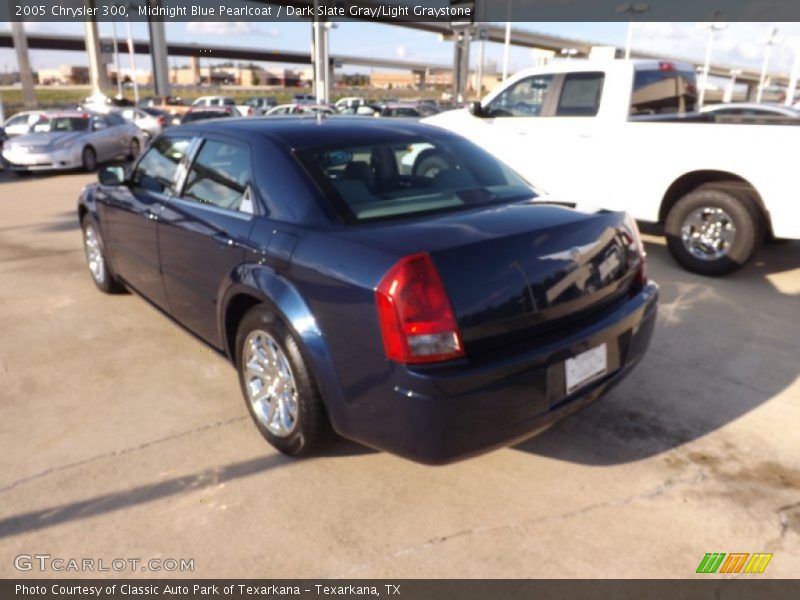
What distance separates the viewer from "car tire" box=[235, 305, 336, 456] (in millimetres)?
2797

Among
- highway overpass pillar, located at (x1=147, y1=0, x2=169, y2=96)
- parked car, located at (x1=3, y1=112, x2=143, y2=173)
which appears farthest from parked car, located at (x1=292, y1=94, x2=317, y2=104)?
parked car, located at (x1=3, y1=112, x2=143, y2=173)

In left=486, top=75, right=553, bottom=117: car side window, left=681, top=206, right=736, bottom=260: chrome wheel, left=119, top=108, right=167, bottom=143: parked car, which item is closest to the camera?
left=681, top=206, right=736, bottom=260: chrome wheel

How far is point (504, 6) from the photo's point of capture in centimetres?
3309

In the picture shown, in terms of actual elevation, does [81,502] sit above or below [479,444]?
below

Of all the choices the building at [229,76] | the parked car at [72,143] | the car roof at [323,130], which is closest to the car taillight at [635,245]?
the car roof at [323,130]

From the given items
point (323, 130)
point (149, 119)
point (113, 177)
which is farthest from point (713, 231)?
point (149, 119)

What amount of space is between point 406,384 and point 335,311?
439 millimetres

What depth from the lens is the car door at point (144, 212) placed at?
4.01 m

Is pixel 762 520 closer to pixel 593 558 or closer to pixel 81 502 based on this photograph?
pixel 593 558

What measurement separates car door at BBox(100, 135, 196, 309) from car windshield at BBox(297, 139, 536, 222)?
4.09 feet

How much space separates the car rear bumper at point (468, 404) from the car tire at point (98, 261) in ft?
11.6

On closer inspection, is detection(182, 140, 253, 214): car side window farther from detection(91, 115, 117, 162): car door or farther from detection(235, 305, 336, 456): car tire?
detection(91, 115, 117, 162): car door

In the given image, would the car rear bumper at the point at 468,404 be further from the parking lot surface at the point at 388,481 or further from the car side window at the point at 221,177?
the car side window at the point at 221,177
